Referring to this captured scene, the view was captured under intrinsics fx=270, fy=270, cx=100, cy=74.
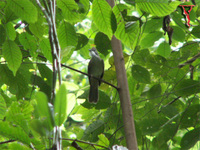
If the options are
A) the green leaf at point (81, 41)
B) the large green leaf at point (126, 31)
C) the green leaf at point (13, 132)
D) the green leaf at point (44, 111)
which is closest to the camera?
the green leaf at point (44, 111)

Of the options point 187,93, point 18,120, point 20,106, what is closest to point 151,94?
point 187,93

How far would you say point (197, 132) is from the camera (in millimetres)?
2242

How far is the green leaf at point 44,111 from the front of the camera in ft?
2.30

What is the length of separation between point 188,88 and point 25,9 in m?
1.60

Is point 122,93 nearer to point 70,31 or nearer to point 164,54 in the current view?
point 70,31

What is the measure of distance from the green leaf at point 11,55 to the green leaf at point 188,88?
142 centimetres

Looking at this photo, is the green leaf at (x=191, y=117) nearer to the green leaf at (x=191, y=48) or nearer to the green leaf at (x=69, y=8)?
the green leaf at (x=191, y=48)

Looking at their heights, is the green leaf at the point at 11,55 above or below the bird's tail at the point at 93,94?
above

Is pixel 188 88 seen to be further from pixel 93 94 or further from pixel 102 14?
pixel 93 94

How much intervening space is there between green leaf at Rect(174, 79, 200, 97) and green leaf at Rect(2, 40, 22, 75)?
1416 millimetres

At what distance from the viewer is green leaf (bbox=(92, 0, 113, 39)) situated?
74.5 inches

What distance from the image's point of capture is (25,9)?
157cm

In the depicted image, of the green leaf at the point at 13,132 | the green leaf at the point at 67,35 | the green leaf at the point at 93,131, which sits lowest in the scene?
the green leaf at the point at 93,131

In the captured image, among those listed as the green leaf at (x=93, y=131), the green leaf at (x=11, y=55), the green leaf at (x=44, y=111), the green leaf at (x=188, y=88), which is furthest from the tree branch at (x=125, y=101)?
A: the green leaf at (x=44, y=111)
